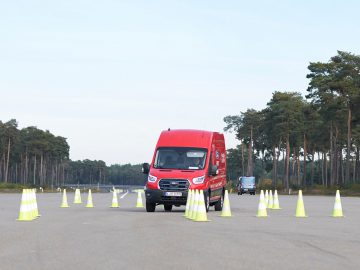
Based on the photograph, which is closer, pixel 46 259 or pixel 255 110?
pixel 46 259

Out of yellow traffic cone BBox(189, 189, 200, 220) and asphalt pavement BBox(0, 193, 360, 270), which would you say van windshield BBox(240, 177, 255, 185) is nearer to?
yellow traffic cone BBox(189, 189, 200, 220)

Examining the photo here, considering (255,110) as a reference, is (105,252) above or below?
below

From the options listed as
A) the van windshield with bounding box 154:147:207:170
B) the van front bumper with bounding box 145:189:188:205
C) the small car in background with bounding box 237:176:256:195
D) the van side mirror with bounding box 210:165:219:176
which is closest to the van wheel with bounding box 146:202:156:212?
the van front bumper with bounding box 145:189:188:205

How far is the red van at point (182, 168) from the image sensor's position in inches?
1153

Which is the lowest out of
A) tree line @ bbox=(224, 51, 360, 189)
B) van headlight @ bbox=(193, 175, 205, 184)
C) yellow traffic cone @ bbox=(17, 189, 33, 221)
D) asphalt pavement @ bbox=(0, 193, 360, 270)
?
asphalt pavement @ bbox=(0, 193, 360, 270)

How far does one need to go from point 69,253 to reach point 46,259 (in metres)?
1.01

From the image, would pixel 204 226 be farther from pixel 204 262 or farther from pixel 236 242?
pixel 204 262

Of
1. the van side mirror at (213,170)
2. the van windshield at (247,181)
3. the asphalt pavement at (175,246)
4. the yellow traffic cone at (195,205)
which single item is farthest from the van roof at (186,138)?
the van windshield at (247,181)

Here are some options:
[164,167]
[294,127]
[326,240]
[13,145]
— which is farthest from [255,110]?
[326,240]

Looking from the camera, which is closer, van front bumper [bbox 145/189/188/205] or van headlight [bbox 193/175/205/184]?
van headlight [bbox 193/175/205/184]

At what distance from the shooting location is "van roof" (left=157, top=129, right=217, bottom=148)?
3033cm

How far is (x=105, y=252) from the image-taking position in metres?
13.2

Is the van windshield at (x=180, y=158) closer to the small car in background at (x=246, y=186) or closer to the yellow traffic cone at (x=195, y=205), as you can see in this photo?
the yellow traffic cone at (x=195, y=205)

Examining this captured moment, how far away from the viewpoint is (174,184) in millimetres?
29328
